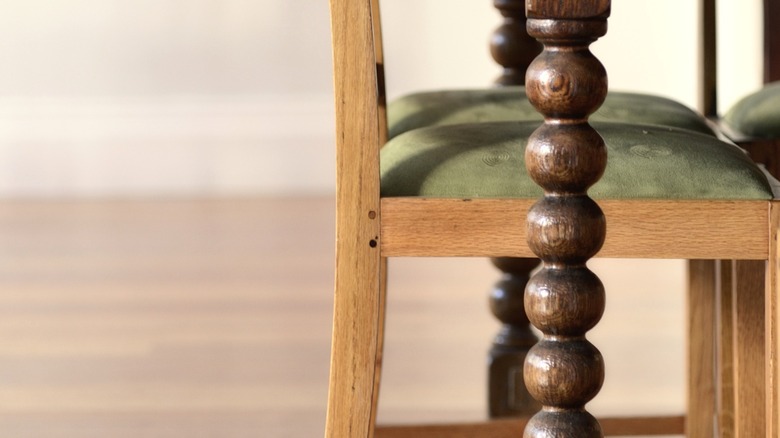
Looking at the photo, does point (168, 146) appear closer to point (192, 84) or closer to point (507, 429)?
point (192, 84)

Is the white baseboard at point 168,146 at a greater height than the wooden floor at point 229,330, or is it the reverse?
the white baseboard at point 168,146

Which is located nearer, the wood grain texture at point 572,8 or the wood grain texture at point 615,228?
the wood grain texture at point 572,8

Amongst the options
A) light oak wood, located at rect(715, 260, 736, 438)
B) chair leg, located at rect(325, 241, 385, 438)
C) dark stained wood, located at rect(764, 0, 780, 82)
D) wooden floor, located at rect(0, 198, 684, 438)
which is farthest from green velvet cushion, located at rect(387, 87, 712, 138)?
dark stained wood, located at rect(764, 0, 780, 82)

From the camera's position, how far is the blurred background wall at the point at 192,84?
3.79m

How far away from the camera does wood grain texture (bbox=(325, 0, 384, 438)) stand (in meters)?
0.95

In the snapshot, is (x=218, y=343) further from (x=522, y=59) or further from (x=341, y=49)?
(x=341, y=49)

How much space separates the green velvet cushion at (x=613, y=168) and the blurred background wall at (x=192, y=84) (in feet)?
9.26

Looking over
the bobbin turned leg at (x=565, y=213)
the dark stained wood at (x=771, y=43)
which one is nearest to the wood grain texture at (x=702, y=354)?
the bobbin turned leg at (x=565, y=213)

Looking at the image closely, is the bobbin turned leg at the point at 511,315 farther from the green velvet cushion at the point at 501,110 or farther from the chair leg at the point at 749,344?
the chair leg at the point at 749,344

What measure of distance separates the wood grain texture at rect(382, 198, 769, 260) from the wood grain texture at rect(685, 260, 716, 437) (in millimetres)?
492

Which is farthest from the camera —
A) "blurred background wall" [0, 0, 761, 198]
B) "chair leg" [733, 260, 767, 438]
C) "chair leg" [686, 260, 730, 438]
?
"blurred background wall" [0, 0, 761, 198]

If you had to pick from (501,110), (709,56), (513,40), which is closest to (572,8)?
(501,110)

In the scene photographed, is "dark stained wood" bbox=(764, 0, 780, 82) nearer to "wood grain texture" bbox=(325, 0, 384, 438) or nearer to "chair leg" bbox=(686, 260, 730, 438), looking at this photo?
"chair leg" bbox=(686, 260, 730, 438)

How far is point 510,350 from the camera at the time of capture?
1600 mm
